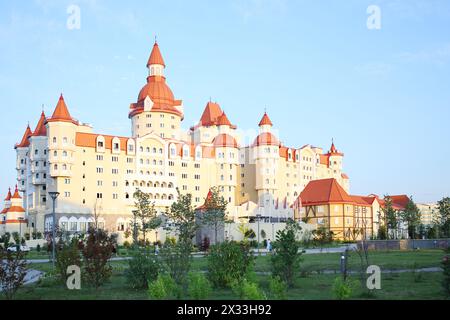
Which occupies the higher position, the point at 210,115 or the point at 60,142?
the point at 210,115

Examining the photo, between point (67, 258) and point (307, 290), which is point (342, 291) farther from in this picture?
point (67, 258)

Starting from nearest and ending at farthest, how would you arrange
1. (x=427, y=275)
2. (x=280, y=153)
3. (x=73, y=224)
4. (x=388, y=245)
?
(x=427, y=275) → (x=388, y=245) → (x=73, y=224) → (x=280, y=153)

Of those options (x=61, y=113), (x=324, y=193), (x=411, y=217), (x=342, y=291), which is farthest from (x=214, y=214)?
(x=342, y=291)

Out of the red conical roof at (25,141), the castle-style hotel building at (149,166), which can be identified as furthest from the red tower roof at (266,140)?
the red conical roof at (25,141)

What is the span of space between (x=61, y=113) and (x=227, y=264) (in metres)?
58.4

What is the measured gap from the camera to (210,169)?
8431 centimetres

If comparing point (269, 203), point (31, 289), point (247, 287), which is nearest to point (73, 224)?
point (269, 203)

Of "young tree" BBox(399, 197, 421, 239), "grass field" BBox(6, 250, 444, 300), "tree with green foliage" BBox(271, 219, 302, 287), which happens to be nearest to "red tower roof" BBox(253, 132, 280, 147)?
"young tree" BBox(399, 197, 421, 239)

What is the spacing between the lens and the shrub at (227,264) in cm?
1708

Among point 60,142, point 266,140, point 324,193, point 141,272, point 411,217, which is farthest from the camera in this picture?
point 266,140

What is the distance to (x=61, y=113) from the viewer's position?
70.4 m

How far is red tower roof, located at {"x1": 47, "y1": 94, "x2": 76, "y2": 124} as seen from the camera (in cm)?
7000
